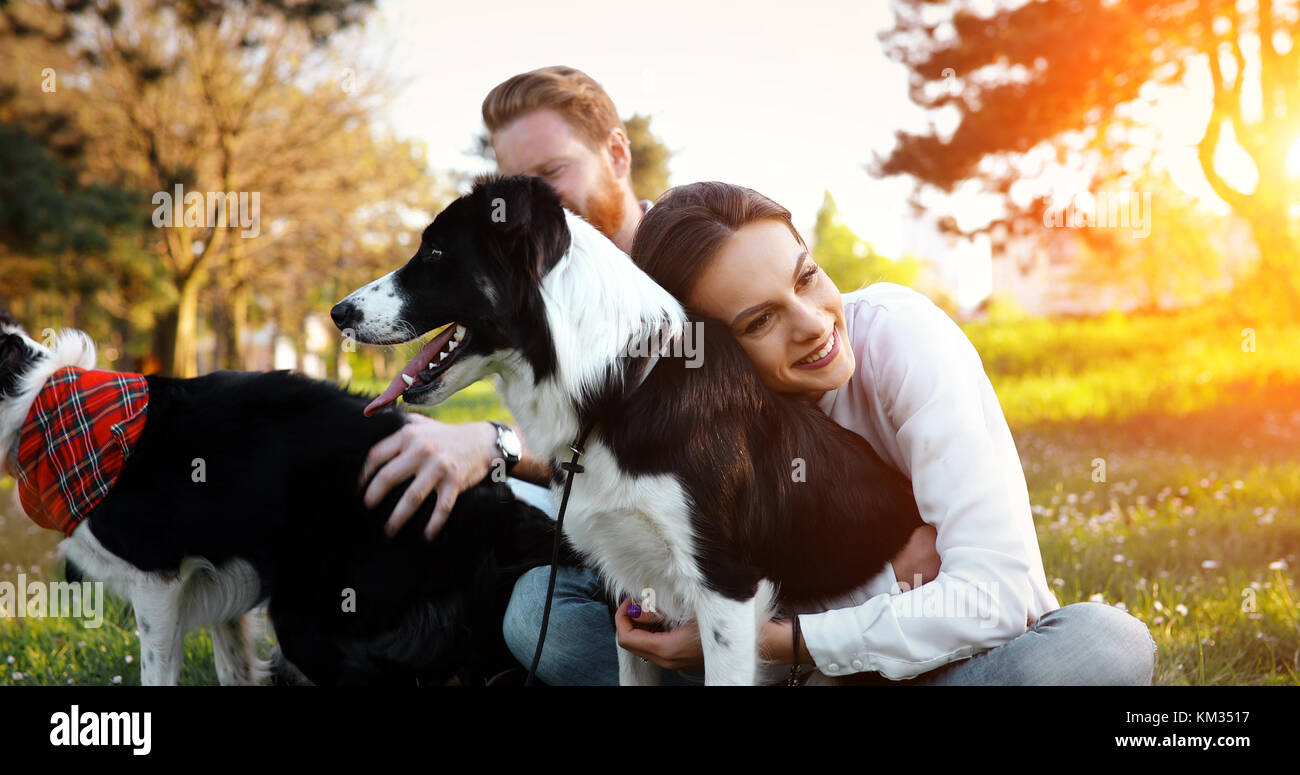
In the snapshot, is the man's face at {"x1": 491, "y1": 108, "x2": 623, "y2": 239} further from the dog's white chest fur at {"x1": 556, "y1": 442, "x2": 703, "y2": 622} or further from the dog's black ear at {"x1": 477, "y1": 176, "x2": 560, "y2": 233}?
the dog's white chest fur at {"x1": 556, "y1": 442, "x2": 703, "y2": 622}

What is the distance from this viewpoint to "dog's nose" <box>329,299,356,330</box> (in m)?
2.29

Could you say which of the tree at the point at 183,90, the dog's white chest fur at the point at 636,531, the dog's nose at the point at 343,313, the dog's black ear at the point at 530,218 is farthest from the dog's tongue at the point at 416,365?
the tree at the point at 183,90

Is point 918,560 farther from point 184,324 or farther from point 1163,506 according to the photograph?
point 184,324

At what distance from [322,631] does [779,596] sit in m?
1.52

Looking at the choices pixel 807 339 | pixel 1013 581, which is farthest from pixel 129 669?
pixel 1013 581

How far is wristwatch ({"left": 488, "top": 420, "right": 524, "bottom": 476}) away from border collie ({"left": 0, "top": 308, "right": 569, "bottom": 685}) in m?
0.15

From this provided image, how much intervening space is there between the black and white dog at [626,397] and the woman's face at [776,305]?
3.9 inches

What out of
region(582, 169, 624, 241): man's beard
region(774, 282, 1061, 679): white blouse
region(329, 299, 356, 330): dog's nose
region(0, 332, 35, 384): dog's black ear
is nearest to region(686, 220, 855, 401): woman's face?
region(774, 282, 1061, 679): white blouse

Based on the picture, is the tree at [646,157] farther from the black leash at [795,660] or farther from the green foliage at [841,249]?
the black leash at [795,660]

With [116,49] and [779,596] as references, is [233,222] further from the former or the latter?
[779,596]

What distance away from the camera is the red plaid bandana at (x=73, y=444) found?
2791mm

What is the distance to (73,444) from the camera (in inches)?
110

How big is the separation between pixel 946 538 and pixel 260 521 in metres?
2.10

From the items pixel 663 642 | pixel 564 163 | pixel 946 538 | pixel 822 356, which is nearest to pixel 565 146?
pixel 564 163
